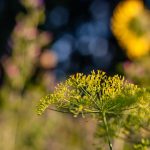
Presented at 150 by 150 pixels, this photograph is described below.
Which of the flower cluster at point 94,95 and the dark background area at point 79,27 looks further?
the dark background area at point 79,27

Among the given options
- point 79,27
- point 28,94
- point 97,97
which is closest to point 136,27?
point 28,94

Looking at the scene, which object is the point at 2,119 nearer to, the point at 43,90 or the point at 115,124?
the point at 43,90

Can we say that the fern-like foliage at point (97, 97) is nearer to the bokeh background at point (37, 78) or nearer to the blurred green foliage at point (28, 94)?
the bokeh background at point (37, 78)

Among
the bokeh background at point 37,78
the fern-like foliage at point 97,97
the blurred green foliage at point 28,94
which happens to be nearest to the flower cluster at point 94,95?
the fern-like foliage at point 97,97

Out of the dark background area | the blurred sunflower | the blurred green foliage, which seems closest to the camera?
the blurred sunflower

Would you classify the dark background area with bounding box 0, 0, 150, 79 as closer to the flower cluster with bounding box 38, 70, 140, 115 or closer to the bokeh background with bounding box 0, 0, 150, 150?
the bokeh background with bounding box 0, 0, 150, 150

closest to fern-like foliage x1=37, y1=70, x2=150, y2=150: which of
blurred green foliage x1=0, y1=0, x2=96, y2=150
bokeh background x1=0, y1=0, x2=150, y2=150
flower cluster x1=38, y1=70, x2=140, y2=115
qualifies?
flower cluster x1=38, y1=70, x2=140, y2=115

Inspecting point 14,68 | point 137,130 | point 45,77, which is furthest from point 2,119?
point 137,130
